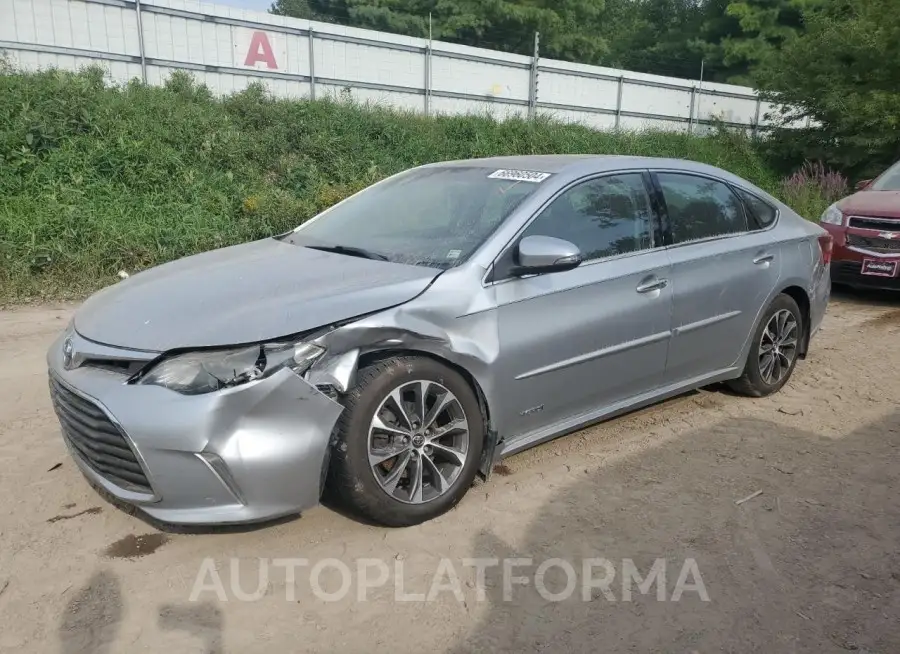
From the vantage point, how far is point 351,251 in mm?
3596

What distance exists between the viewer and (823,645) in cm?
→ 244

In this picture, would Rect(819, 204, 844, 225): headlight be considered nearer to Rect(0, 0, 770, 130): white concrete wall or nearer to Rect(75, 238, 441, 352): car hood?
Rect(75, 238, 441, 352): car hood

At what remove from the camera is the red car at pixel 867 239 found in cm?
730

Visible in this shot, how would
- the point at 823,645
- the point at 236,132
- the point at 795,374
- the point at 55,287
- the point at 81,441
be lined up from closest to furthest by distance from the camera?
the point at 823,645 → the point at 81,441 → the point at 795,374 → the point at 55,287 → the point at 236,132

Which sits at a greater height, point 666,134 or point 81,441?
point 666,134

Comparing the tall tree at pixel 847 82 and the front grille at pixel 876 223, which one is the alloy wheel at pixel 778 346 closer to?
the front grille at pixel 876 223

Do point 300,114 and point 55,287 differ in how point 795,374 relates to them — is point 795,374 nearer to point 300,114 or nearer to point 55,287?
point 55,287

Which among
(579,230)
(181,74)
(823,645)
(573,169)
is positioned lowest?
(823,645)

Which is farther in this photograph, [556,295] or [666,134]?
[666,134]

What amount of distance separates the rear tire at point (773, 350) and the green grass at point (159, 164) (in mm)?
6259

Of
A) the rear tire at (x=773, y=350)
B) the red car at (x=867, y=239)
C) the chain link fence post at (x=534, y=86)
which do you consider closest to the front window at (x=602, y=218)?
the rear tire at (x=773, y=350)

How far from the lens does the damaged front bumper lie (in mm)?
2562

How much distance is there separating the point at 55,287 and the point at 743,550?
22.5 ft

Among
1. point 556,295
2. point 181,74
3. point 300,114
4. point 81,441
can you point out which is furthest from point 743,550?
point 181,74
